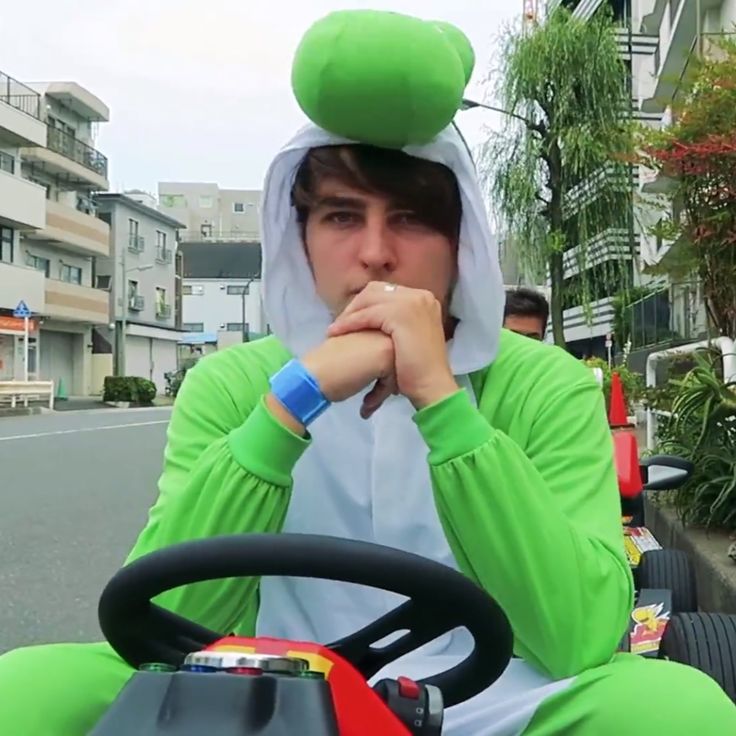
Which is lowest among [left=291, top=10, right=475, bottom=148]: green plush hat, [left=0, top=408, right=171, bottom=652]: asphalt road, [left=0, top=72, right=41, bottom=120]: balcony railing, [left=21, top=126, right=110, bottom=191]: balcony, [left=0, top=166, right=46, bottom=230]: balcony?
[left=0, top=408, right=171, bottom=652]: asphalt road

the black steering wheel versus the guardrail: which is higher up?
the guardrail

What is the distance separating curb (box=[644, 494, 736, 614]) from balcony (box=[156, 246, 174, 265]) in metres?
44.4

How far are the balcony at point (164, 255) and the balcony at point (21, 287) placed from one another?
13891 millimetres

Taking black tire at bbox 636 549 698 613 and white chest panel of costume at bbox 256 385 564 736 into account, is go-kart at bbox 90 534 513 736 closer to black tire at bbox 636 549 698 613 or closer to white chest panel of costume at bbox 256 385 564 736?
white chest panel of costume at bbox 256 385 564 736

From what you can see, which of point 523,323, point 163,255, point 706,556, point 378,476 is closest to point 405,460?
point 378,476

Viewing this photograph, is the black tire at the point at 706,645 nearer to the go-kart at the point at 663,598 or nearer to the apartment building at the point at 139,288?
the go-kart at the point at 663,598

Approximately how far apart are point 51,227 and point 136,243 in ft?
33.5

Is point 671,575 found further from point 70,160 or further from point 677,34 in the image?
point 70,160

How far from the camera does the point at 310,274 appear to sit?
1.71 metres

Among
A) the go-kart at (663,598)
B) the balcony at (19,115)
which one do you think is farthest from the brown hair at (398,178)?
the balcony at (19,115)

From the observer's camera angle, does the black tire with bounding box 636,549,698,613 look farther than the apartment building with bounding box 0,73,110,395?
No

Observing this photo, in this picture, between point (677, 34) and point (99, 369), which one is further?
point (99, 369)

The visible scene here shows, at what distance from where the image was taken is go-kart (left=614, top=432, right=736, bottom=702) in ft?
7.95

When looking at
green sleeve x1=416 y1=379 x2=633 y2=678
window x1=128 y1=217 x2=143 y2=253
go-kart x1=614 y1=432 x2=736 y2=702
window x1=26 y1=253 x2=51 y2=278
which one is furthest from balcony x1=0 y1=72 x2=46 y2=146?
green sleeve x1=416 y1=379 x2=633 y2=678
